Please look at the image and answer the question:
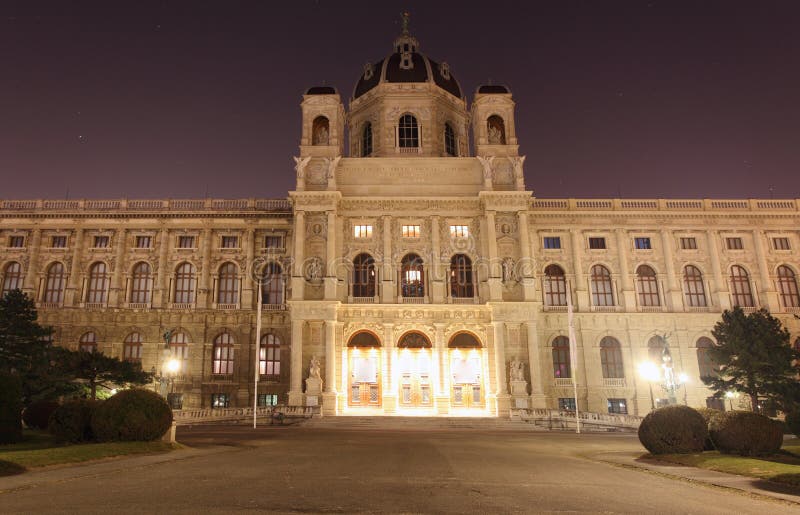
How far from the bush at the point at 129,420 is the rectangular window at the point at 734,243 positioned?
45082mm

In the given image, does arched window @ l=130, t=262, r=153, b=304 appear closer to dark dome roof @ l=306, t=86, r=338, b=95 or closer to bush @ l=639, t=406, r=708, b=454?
dark dome roof @ l=306, t=86, r=338, b=95

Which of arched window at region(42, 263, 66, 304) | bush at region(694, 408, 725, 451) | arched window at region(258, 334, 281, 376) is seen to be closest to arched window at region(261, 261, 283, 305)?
arched window at region(258, 334, 281, 376)

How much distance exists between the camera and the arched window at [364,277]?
44.2 meters

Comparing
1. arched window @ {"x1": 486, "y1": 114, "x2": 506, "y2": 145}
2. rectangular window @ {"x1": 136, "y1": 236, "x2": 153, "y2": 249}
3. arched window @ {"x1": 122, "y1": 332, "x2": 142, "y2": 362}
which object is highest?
arched window @ {"x1": 486, "y1": 114, "x2": 506, "y2": 145}

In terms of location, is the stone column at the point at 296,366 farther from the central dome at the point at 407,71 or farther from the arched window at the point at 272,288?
the central dome at the point at 407,71

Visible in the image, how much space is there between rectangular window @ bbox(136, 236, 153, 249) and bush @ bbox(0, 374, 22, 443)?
2956cm

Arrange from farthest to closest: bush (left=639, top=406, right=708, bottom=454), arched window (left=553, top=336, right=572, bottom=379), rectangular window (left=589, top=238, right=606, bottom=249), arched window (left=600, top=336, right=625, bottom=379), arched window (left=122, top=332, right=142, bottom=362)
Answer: rectangular window (left=589, top=238, right=606, bottom=249) → arched window (left=122, top=332, right=142, bottom=362) → arched window (left=600, top=336, right=625, bottom=379) → arched window (left=553, top=336, right=572, bottom=379) → bush (left=639, top=406, right=708, bottom=454)

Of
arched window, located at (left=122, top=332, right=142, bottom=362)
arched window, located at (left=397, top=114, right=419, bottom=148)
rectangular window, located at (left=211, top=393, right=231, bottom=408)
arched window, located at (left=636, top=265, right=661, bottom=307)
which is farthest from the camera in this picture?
arched window, located at (left=397, top=114, right=419, bottom=148)

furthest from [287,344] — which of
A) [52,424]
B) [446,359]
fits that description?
[52,424]

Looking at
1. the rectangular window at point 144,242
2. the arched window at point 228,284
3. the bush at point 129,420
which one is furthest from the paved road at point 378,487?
the rectangular window at point 144,242

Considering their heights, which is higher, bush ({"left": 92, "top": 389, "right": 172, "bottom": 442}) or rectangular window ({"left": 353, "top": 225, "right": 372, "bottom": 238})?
rectangular window ({"left": 353, "top": 225, "right": 372, "bottom": 238})

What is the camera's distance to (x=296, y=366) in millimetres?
40844

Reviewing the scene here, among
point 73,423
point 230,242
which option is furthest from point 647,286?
point 73,423

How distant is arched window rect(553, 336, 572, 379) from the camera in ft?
147
